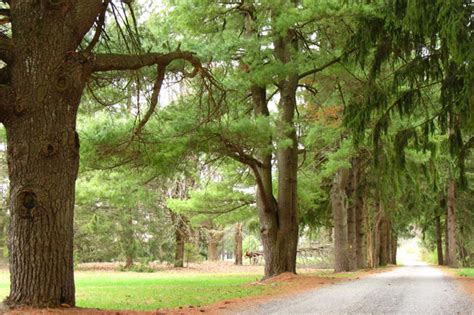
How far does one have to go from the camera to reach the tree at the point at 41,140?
595cm

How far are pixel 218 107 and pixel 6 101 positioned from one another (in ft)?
12.4

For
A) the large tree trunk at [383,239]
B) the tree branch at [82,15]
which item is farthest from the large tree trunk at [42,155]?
the large tree trunk at [383,239]

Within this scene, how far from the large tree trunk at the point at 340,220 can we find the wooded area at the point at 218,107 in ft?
0.29

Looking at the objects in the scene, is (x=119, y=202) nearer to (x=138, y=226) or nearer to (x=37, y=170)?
(x=37, y=170)

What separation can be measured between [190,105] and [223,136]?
3.33 ft

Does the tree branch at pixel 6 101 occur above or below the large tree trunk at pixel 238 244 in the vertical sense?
above

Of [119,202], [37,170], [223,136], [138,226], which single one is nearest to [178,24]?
[223,136]

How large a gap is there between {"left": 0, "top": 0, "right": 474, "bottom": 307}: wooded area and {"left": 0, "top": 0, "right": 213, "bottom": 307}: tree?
17 mm

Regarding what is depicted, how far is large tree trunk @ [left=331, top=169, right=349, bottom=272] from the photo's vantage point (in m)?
20.3

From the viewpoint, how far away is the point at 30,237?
5.93m

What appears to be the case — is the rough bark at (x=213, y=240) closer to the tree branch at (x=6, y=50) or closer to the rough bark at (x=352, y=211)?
the rough bark at (x=352, y=211)

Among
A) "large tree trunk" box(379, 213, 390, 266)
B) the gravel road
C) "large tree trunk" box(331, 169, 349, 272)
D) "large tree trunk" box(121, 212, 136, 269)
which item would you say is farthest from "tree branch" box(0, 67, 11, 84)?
"large tree trunk" box(379, 213, 390, 266)

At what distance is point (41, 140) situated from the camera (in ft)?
20.1

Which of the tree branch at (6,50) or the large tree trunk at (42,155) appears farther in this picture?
the tree branch at (6,50)
